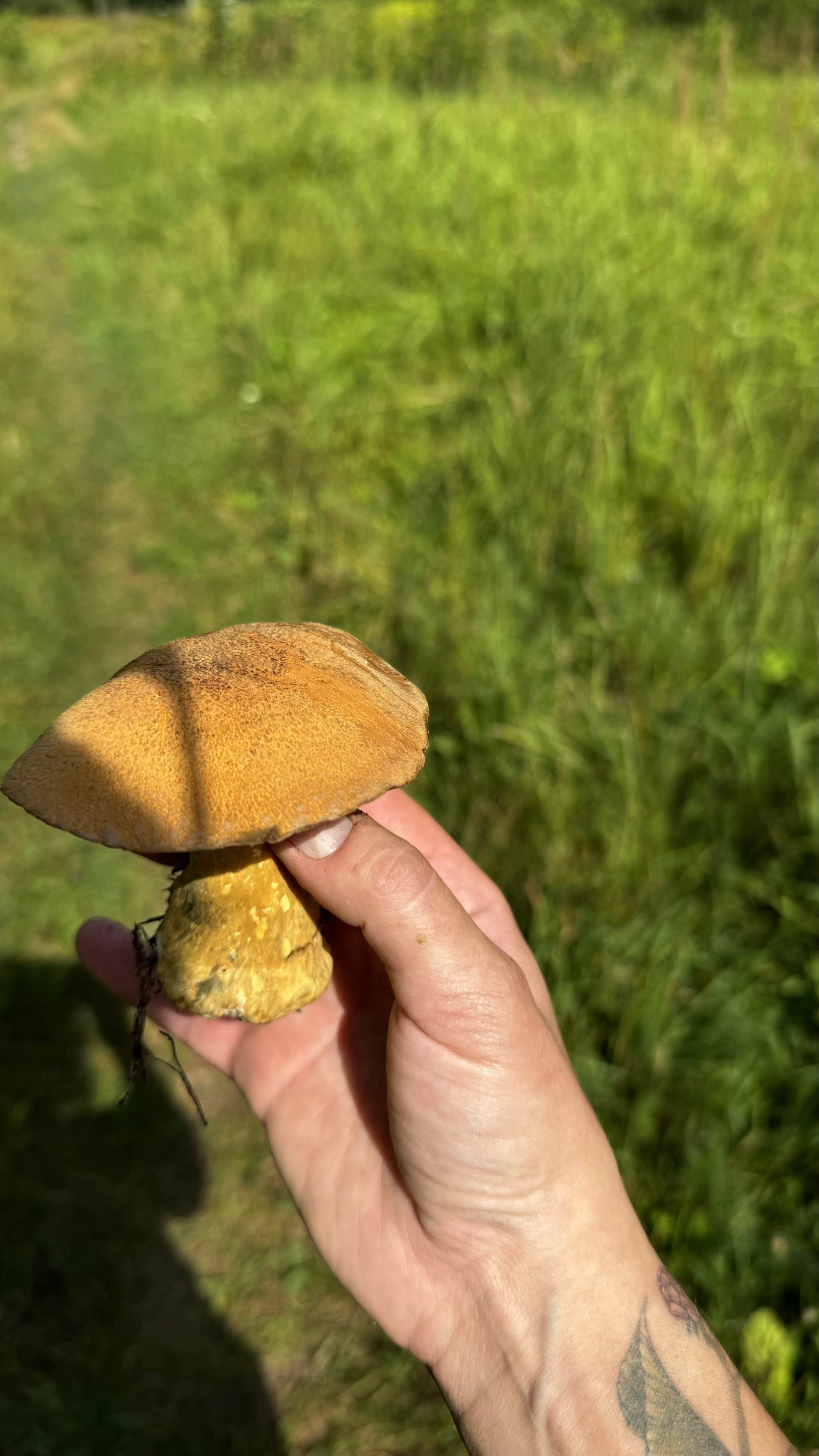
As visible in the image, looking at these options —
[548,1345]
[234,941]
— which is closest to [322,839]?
[234,941]

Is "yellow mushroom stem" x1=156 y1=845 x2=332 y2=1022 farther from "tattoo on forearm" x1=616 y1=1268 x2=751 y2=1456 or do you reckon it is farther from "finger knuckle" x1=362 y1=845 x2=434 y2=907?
"tattoo on forearm" x1=616 y1=1268 x2=751 y2=1456

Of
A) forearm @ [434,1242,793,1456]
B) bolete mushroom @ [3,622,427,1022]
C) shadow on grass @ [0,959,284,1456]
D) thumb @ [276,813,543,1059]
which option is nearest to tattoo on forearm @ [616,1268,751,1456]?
forearm @ [434,1242,793,1456]

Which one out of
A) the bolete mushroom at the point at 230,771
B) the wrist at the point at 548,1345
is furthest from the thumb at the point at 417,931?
the wrist at the point at 548,1345

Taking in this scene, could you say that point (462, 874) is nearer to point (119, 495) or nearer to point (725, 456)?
point (725, 456)

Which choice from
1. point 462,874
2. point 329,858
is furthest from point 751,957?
point 329,858

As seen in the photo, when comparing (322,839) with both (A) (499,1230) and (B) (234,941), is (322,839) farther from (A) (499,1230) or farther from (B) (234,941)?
(A) (499,1230)

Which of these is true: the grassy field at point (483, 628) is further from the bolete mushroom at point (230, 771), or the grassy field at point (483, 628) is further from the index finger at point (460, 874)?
the bolete mushroom at point (230, 771)
